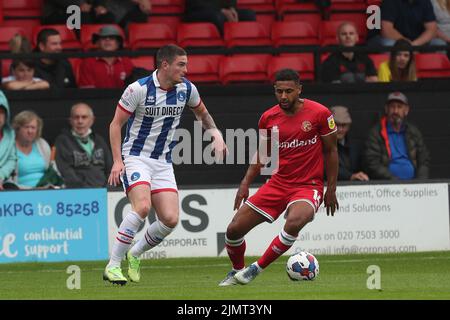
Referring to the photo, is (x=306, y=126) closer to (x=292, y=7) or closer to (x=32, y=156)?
(x=32, y=156)

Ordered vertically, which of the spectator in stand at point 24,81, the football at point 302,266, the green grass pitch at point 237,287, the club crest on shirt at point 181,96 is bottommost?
the green grass pitch at point 237,287

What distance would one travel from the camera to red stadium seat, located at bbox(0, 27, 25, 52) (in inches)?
694

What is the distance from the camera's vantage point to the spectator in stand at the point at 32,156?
1587 centimetres

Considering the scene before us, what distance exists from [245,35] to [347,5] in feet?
6.21

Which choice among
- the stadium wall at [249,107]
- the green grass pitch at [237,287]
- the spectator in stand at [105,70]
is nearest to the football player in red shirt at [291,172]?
the green grass pitch at [237,287]

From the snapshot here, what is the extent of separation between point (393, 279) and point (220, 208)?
3.94 m

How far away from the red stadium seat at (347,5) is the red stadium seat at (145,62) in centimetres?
293

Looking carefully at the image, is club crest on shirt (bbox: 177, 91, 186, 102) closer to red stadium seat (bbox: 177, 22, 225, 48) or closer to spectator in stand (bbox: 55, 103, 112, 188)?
spectator in stand (bbox: 55, 103, 112, 188)

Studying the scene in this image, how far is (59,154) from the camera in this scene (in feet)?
52.6

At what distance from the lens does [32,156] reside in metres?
16.0

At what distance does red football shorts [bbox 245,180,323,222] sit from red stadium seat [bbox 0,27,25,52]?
6.65m

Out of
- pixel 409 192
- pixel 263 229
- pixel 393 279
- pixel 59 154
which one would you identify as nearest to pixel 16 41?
pixel 59 154

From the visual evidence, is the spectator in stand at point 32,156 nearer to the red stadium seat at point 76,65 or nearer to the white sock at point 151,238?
the red stadium seat at point 76,65

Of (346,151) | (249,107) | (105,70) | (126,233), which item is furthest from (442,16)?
(126,233)
